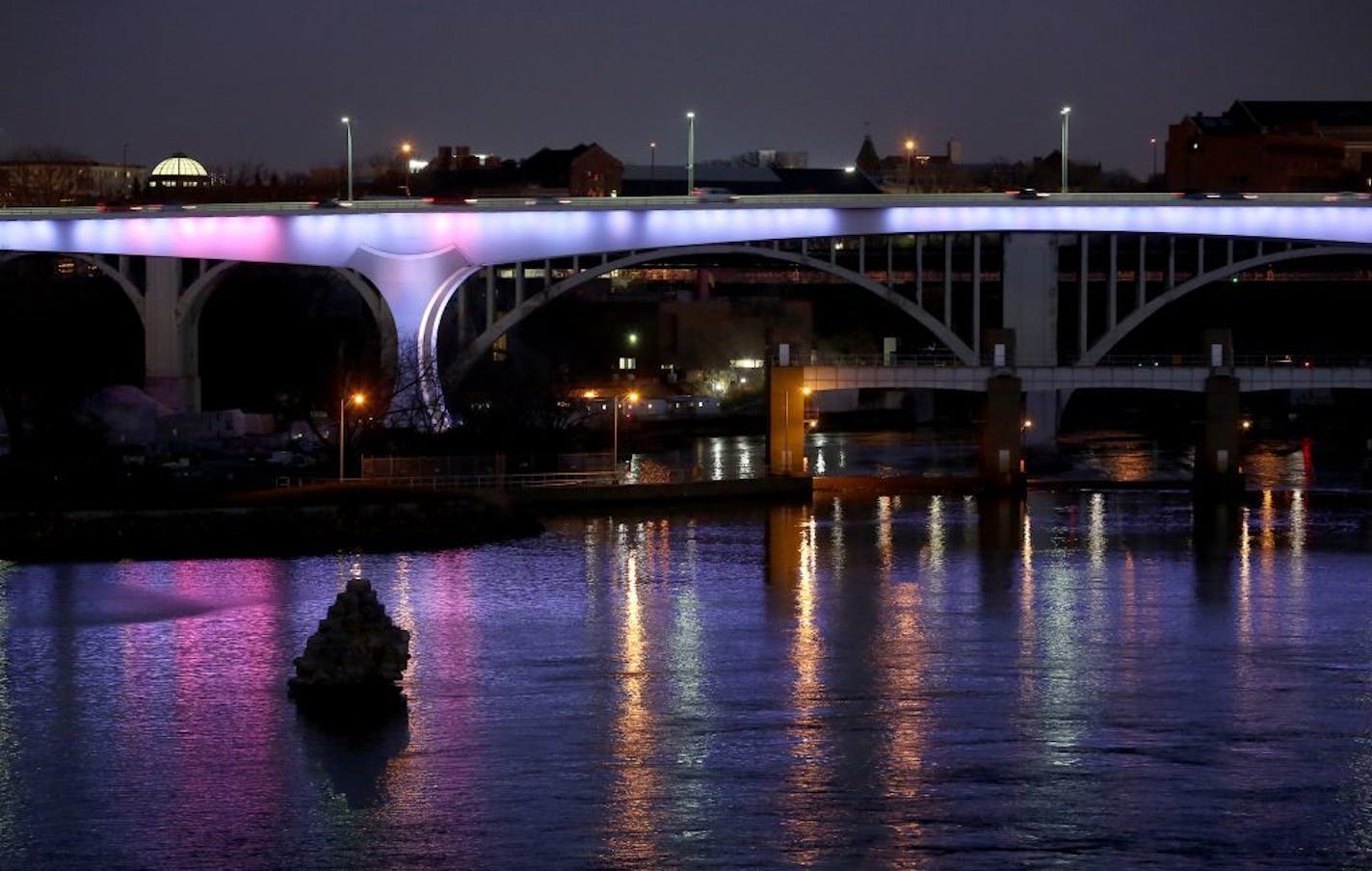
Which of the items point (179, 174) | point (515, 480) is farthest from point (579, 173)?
point (515, 480)

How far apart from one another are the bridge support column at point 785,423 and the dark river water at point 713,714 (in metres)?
10.5

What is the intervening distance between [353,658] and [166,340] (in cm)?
3682

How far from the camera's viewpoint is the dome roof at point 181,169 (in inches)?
4424

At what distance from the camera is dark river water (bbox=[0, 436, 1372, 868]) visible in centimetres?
1767

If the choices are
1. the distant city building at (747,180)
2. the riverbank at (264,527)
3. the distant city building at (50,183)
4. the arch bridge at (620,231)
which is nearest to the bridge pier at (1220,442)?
the arch bridge at (620,231)

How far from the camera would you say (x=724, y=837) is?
57.5ft

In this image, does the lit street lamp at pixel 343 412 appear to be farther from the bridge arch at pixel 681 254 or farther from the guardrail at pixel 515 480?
the bridge arch at pixel 681 254

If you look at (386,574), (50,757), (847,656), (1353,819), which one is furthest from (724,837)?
(386,574)

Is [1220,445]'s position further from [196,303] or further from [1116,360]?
[196,303]

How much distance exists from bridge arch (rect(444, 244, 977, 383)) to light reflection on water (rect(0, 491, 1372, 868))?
18614mm

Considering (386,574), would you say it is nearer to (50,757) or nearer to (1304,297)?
(50,757)

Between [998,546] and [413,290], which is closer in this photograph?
[998,546]

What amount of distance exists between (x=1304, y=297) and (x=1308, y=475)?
28249mm

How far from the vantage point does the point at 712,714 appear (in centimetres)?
2189
